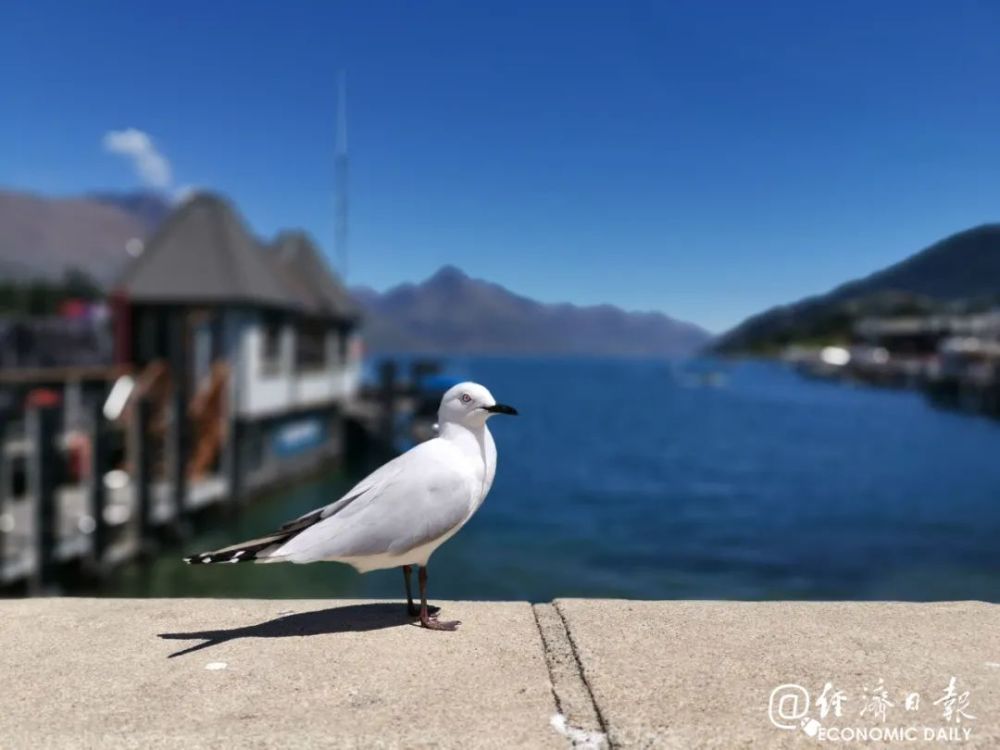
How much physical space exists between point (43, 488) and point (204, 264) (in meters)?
10.5

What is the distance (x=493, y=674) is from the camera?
2.48 metres

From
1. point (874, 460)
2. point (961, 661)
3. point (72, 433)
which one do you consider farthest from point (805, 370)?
point (961, 661)

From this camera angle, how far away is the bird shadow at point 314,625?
2.83 meters

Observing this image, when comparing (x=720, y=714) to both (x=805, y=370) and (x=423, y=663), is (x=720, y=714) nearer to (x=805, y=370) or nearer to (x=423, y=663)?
(x=423, y=663)

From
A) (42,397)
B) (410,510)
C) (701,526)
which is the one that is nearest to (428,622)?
(410,510)

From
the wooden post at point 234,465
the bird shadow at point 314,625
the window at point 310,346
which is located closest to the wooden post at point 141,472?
the wooden post at point 234,465

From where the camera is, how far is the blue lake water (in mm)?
18969

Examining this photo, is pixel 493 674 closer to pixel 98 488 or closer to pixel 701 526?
pixel 98 488

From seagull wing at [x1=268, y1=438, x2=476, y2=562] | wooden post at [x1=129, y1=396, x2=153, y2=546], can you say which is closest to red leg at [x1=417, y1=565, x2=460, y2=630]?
seagull wing at [x1=268, y1=438, x2=476, y2=562]

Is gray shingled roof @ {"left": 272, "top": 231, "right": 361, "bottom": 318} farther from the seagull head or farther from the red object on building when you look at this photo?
the seagull head

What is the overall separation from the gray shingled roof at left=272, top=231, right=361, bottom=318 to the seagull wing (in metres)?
23.3

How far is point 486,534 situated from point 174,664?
23357 mm

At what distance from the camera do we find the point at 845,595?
19000mm

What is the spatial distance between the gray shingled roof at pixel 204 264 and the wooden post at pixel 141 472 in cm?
583
